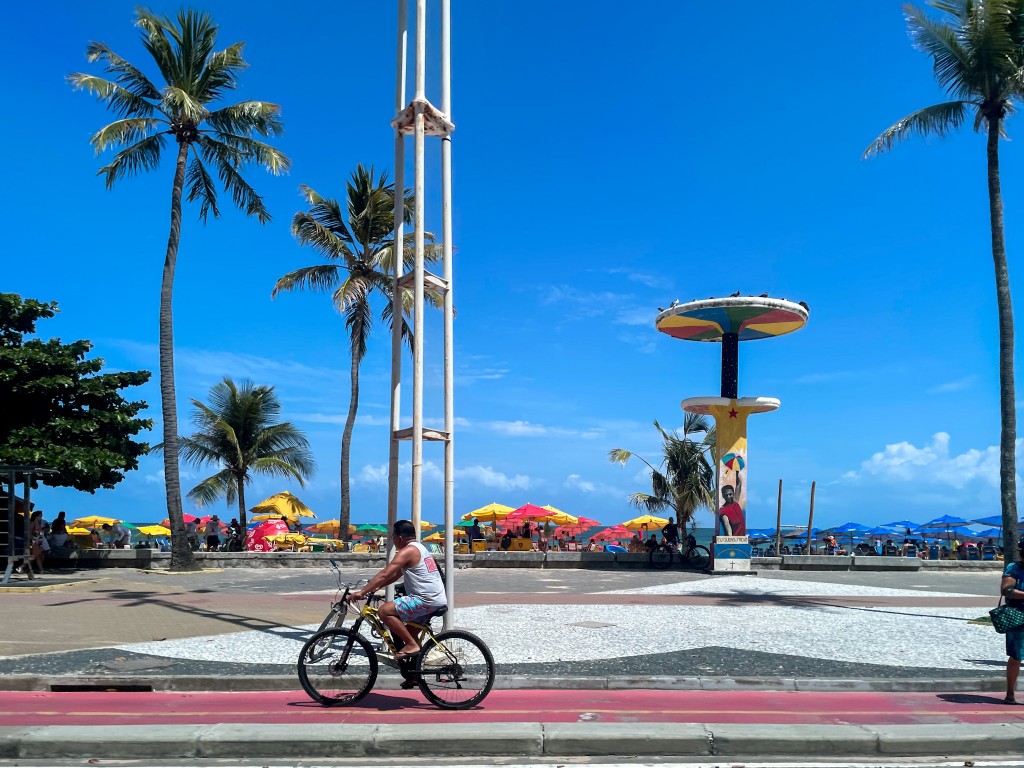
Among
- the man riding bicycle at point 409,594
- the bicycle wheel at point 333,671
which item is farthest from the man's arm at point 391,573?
the bicycle wheel at point 333,671

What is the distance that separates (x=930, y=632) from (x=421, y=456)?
8.53m

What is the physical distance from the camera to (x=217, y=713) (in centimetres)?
796

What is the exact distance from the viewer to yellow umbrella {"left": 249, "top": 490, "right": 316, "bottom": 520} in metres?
39.6

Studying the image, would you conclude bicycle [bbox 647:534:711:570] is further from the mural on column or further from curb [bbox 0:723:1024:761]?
curb [bbox 0:723:1024:761]

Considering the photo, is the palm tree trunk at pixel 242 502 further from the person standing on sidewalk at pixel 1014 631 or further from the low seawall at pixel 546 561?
the person standing on sidewalk at pixel 1014 631

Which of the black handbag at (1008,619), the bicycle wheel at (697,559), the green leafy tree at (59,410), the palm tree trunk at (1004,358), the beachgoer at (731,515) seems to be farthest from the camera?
the bicycle wheel at (697,559)

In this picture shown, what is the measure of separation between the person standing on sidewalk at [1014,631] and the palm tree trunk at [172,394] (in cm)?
1998

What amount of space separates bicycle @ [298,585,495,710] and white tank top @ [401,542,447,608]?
0.11 meters

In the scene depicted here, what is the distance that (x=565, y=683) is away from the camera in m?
9.15

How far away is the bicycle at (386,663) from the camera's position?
313 inches

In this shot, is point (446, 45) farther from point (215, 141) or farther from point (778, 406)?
point (778, 406)

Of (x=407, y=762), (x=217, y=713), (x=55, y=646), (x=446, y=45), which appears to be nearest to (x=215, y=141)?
(x=446, y=45)

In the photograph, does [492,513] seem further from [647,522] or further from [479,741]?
[479,741]

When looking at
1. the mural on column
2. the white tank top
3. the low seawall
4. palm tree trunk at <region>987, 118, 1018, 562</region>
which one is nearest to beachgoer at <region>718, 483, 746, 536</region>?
the mural on column
